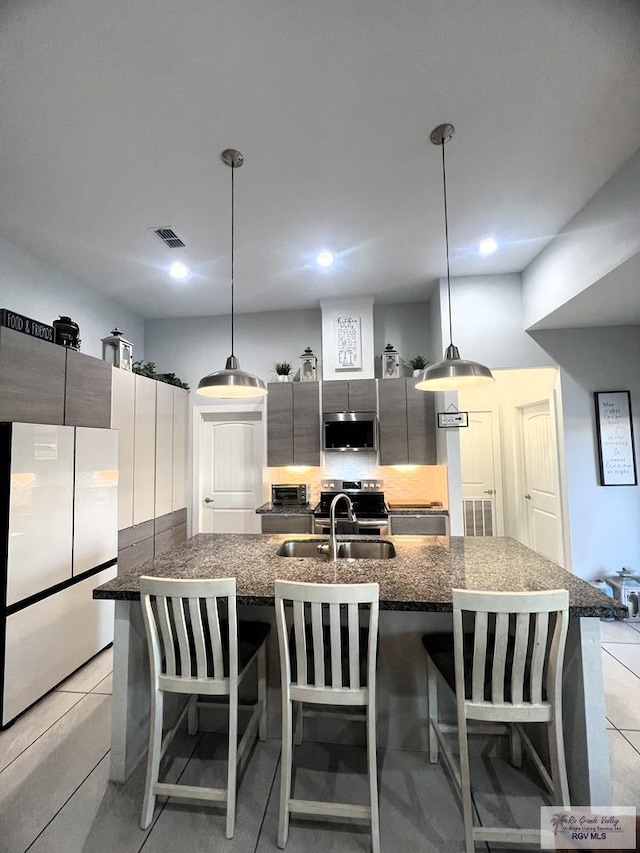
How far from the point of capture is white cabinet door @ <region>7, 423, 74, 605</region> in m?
2.28

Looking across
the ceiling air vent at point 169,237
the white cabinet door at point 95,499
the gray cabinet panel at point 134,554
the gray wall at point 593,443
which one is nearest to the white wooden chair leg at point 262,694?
the white cabinet door at point 95,499

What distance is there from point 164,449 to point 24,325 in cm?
190

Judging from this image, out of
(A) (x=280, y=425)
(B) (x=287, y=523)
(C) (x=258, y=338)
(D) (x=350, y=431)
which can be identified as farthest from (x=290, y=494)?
(C) (x=258, y=338)

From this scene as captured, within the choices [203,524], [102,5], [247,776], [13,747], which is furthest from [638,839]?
[203,524]

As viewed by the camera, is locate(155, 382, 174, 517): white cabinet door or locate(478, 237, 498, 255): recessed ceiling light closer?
locate(478, 237, 498, 255): recessed ceiling light

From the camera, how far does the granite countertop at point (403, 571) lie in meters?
1.61

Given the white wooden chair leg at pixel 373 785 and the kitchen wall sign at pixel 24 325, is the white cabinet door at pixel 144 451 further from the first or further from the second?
the white wooden chair leg at pixel 373 785

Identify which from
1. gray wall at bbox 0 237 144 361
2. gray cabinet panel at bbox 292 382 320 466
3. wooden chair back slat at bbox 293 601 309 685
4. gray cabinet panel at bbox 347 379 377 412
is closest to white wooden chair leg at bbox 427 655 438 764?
wooden chair back slat at bbox 293 601 309 685

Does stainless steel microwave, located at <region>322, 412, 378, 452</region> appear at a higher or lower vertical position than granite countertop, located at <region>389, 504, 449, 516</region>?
higher

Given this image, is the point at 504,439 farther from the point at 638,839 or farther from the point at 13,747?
the point at 13,747

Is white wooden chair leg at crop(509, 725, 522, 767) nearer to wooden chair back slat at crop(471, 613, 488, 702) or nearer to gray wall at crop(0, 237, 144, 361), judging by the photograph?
wooden chair back slat at crop(471, 613, 488, 702)

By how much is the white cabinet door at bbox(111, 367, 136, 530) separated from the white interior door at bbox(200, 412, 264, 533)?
132 cm

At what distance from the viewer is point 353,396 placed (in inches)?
171

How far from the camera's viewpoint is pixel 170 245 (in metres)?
3.23
